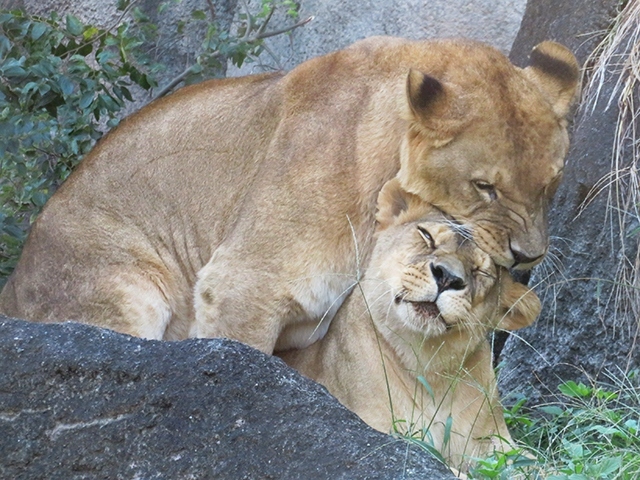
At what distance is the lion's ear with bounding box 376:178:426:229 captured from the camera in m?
4.38

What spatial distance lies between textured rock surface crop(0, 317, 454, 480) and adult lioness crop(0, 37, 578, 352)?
1.41 metres

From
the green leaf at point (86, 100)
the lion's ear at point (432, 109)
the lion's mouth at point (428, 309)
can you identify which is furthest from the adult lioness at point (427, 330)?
the green leaf at point (86, 100)

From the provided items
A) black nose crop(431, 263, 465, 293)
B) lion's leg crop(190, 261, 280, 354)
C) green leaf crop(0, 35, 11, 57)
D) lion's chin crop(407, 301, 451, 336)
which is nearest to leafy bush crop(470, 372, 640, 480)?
lion's chin crop(407, 301, 451, 336)

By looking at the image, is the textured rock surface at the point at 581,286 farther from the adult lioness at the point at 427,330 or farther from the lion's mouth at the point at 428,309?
the lion's mouth at the point at 428,309

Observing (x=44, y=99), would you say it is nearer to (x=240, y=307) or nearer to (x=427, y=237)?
(x=240, y=307)

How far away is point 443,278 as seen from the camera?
3.93 metres

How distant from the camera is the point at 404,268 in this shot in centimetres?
406

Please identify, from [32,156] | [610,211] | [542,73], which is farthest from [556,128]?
[32,156]

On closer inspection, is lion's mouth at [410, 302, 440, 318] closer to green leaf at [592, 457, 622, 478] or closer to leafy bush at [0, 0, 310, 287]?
green leaf at [592, 457, 622, 478]

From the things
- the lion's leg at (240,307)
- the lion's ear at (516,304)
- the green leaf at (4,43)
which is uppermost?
the green leaf at (4,43)

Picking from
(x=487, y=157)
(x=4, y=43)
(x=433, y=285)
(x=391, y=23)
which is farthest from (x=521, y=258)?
(x=391, y=23)

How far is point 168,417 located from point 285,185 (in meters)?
1.83

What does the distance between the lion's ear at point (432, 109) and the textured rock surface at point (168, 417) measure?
5.06ft

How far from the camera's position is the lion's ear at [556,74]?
474cm
